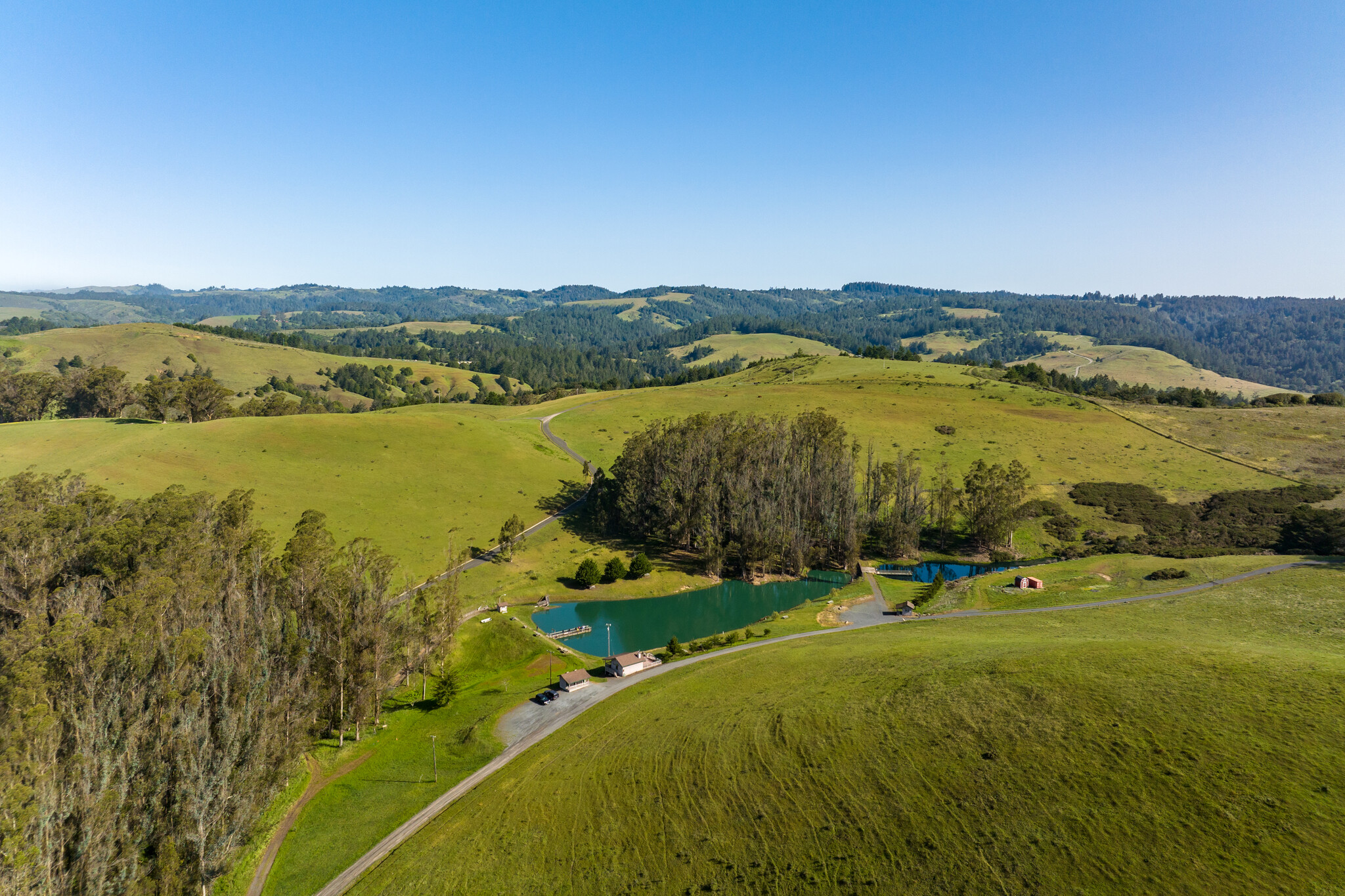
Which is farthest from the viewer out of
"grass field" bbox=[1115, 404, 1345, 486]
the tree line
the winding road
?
"grass field" bbox=[1115, 404, 1345, 486]

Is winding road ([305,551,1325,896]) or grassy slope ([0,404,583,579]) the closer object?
winding road ([305,551,1325,896])

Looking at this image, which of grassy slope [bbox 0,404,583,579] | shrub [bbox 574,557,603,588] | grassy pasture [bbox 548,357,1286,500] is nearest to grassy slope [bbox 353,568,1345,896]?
shrub [bbox 574,557,603,588]

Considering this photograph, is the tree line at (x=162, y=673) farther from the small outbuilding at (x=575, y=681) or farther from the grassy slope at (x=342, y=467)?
the grassy slope at (x=342, y=467)

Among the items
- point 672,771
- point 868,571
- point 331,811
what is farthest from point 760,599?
point 331,811

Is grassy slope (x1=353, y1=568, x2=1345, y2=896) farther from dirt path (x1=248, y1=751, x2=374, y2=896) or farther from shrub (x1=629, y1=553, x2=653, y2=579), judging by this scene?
shrub (x1=629, y1=553, x2=653, y2=579)

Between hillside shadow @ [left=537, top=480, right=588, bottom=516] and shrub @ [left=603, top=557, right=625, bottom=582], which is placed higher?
hillside shadow @ [left=537, top=480, right=588, bottom=516]

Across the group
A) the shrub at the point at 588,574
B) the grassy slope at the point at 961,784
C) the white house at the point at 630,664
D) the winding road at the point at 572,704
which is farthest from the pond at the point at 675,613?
the grassy slope at the point at 961,784

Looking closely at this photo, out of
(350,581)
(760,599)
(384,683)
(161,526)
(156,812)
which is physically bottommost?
(760,599)

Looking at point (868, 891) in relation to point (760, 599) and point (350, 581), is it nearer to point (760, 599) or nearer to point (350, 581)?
point (350, 581)
